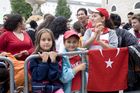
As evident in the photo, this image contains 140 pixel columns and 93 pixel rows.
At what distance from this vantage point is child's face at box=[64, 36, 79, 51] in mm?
5652

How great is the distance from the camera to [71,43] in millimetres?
5648

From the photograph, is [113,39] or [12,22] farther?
[12,22]

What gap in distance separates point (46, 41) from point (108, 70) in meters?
1.01

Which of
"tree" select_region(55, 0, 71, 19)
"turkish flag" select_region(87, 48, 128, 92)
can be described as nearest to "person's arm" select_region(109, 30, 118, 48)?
"turkish flag" select_region(87, 48, 128, 92)

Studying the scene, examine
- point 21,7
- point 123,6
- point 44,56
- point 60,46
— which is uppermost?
point 44,56

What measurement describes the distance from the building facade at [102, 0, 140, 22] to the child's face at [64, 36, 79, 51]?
63.7 metres

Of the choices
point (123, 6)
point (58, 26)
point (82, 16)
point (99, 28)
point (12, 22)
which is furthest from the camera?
point (123, 6)

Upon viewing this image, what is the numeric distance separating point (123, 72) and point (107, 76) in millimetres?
283

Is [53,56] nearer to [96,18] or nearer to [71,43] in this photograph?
[71,43]

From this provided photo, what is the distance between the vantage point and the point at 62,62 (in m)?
5.21

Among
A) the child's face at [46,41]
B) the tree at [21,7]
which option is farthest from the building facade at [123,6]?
the child's face at [46,41]

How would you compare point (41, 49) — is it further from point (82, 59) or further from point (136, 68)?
point (136, 68)

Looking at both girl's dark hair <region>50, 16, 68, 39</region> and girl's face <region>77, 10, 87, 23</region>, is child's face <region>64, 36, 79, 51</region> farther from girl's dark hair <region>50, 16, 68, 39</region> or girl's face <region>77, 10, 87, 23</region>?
girl's face <region>77, 10, 87, 23</region>

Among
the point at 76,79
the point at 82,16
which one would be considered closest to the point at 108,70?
the point at 76,79
